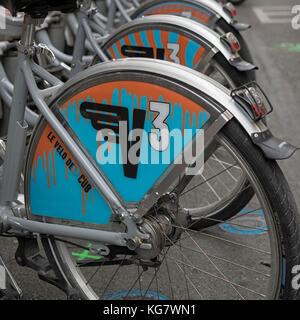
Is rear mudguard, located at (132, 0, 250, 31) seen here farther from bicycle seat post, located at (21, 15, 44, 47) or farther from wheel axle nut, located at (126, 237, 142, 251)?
wheel axle nut, located at (126, 237, 142, 251)

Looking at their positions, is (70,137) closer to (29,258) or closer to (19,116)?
(19,116)

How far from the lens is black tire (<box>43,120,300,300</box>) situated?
2.03 meters

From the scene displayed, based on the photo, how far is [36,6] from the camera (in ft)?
7.50

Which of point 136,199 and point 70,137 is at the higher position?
point 70,137

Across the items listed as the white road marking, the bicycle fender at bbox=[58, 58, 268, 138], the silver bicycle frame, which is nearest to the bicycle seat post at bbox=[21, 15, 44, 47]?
the silver bicycle frame

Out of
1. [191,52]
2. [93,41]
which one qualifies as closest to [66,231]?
[191,52]

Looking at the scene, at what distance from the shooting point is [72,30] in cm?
504

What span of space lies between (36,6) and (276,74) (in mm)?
4626

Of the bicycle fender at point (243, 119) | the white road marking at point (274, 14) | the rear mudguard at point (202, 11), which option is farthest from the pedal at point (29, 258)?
the white road marking at point (274, 14)

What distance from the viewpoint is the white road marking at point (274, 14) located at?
899cm

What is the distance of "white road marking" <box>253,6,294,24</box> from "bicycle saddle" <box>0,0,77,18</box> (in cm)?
699

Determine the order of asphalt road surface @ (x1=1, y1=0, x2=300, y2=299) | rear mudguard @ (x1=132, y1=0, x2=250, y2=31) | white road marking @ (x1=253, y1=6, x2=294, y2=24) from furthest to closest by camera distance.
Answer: white road marking @ (x1=253, y1=6, x2=294, y2=24)
rear mudguard @ (x1=132, y1=0, x2=250, y2=31)
asphalt road surface @ (x1=1, y1=0, x2=300, y2=299)
